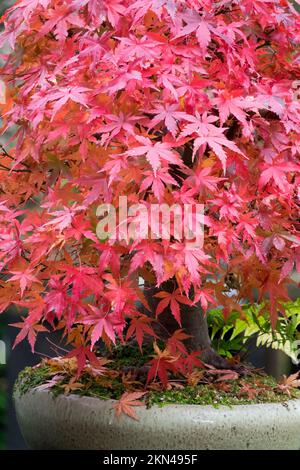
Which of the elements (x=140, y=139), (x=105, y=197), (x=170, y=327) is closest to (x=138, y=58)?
(x=140, y=139)

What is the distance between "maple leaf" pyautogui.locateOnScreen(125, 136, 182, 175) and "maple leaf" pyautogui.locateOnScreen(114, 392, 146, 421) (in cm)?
64

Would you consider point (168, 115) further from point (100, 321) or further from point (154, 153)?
point (100, 321)

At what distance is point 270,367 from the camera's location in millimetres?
3141

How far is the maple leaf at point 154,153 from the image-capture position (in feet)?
5.31

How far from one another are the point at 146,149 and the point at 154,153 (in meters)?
0.02

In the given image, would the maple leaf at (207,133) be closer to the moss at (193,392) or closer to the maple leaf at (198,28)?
the maple leaf at (198,28)

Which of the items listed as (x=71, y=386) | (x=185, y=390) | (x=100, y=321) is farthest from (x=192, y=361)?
(x=100, y=321)

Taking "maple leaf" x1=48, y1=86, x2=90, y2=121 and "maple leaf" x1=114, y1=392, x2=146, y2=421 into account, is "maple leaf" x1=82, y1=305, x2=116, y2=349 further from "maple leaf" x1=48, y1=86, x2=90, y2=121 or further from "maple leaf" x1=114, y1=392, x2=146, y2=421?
"maple leaf" x1=48, y1=86, x2=90, y2=121

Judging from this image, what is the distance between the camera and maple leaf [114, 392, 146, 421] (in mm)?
1930

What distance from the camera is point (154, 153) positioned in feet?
5.38

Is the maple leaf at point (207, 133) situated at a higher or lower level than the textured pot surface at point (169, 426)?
higher

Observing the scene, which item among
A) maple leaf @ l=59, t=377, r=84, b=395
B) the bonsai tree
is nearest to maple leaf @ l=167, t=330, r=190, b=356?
the bonsai tree

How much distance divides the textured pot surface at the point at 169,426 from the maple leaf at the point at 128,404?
1cm

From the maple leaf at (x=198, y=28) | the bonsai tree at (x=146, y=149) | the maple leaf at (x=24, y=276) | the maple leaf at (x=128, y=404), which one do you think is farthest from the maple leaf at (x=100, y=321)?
the maple leaf at (x=198, y=28)
